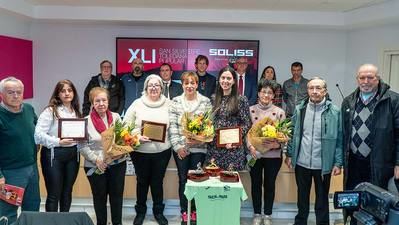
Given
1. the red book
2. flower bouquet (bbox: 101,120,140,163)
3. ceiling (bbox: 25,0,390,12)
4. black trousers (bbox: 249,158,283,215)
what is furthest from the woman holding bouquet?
ceiling (bbox: 25,0,390,12)

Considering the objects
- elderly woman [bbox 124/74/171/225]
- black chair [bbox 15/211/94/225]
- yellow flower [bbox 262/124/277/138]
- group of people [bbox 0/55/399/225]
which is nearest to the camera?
black chair [bbox 15/211/94/225]

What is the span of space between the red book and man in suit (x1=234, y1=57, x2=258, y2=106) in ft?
12.7

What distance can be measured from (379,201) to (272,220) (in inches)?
103

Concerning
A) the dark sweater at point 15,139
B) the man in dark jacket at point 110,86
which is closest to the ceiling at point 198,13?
the man in dark jacket at point 110,86

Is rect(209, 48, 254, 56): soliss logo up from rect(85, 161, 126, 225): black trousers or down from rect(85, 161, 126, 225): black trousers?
up

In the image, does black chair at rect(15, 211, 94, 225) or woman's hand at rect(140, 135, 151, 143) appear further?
woman's hand at rect(140, 135, 151, 143)

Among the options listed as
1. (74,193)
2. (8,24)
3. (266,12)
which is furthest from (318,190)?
(8,24)

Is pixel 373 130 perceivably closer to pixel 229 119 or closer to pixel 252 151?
pixel 252 151

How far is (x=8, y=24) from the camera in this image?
5758mm

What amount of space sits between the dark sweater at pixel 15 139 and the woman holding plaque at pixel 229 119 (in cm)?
145

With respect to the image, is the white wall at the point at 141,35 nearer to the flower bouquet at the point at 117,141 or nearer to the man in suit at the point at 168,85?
the man in suit at the point at 168,85

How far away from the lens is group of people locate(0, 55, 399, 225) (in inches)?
110

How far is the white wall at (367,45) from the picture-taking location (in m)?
5.54

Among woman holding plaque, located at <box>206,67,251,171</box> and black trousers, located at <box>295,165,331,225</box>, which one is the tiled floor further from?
woman holding plaque, located at <box>206,67,251,171</box>
